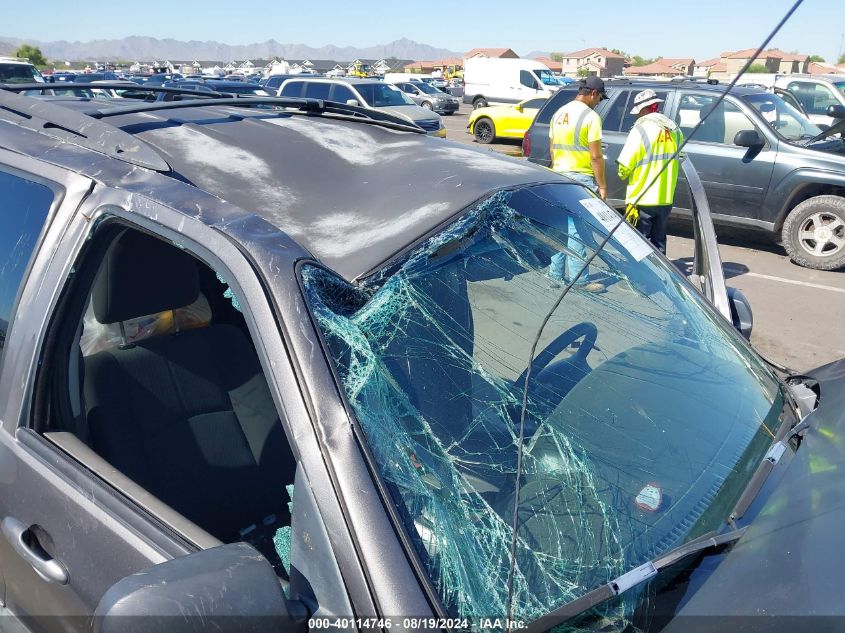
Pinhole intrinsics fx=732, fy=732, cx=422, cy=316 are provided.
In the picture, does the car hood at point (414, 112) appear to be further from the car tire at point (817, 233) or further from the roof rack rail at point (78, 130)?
the roof rack rail at point (78, 130)

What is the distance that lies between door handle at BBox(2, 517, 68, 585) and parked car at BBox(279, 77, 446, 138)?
1430 cm

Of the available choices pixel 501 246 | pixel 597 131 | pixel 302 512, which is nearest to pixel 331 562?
pixel 302 512

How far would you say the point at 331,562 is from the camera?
3.99 feet

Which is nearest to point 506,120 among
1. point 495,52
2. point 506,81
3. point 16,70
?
point 506,81

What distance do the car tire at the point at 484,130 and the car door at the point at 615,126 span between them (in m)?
11.0

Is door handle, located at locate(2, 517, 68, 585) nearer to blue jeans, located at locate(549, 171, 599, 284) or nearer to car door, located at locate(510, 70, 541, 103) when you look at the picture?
blue jeans, located at locate(549, 171, 599, 284)

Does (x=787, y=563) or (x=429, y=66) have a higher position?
(x=429, y=66)

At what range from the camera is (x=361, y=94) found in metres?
16.7

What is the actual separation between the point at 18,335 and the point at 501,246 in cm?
120

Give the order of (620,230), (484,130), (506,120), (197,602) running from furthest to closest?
1. (484,130)
2. (506,120)
3. (620,230)
4. (197,602)

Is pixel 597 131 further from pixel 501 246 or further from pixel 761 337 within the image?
pixel 501 246

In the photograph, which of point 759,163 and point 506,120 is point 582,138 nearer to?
point 759,163

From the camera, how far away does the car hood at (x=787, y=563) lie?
4.05 feet

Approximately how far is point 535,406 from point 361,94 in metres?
16.0
